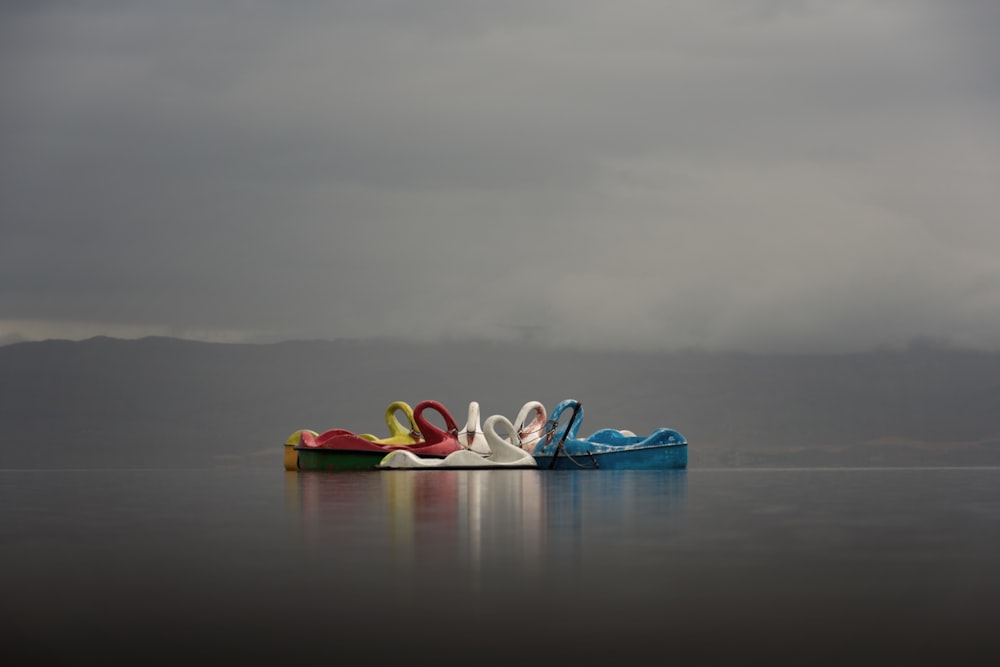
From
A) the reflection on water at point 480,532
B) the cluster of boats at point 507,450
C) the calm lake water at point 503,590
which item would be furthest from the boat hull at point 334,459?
the calm lake water at point 503,590

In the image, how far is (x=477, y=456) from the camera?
39.9 metres

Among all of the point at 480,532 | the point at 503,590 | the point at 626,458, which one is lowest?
the point at 626,458

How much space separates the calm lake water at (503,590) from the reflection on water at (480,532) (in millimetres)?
40

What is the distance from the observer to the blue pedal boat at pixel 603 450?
1551 inches

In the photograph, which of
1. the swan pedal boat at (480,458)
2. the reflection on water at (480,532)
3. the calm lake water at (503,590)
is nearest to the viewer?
the calm lake water at (503,590)

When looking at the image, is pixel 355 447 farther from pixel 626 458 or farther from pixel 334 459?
pixel 626 458

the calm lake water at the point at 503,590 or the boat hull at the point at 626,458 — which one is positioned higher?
the calm lake water at the point at 503,590

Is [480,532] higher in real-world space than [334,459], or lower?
higher

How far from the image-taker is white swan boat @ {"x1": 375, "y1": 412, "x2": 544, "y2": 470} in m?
38.1

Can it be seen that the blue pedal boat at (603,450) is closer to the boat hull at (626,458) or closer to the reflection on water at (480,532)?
the boat hull at (626,458)

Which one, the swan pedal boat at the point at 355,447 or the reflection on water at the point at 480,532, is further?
the swan pedal boat at the point at 355,447

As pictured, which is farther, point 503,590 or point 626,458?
point 626,458

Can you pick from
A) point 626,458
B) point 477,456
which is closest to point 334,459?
point 477,456

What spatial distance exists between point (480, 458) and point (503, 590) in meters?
33.6
